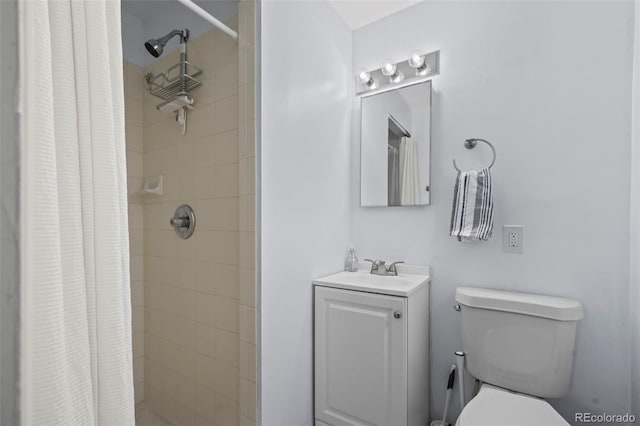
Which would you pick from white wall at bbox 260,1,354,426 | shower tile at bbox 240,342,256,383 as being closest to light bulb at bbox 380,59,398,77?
white wall at bbox 260,1,354,426

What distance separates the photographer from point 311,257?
1.63 meters

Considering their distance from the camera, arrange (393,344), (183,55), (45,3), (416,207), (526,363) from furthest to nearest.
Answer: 1. (416,207)
2. (183,55)
3. (393,344)
4. (526,363)
5. (45,3)

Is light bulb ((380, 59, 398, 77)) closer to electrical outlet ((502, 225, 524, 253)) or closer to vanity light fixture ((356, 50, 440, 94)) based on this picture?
vanity light fixture ((356, 50, 440, 94))

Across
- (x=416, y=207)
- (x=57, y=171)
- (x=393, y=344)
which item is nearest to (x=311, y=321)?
(x=393, y=344)

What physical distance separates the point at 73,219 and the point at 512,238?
5.47 feet

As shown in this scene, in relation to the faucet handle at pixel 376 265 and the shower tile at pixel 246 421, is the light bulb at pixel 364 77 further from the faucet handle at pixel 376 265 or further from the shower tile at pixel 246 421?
the shower tile at pixel 246 421

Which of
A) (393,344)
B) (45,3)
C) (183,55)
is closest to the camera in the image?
(45,3)

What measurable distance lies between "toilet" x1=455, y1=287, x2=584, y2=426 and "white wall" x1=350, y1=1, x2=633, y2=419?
182 millimetres

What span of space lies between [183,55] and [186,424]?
6.36 feet

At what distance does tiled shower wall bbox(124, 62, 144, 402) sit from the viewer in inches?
77.0

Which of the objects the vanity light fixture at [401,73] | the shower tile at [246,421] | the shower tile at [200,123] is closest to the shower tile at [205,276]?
the shower tile at [246,421]

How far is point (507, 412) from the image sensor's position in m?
1.10

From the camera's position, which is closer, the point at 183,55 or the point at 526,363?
the point at 526,363

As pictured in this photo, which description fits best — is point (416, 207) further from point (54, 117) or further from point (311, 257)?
point (54, 117)
